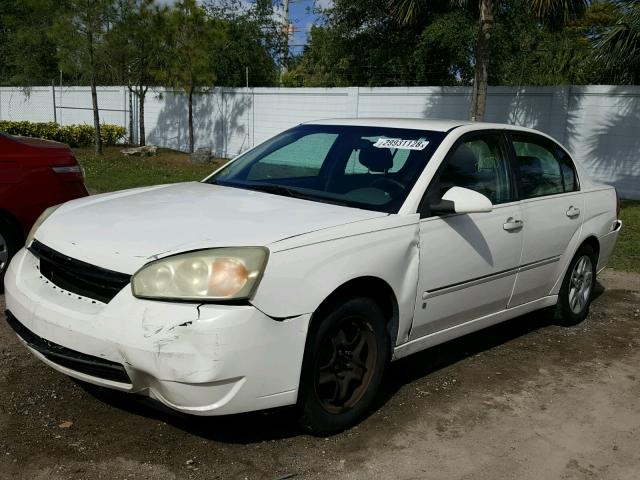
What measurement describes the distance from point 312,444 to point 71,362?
3.95 feet

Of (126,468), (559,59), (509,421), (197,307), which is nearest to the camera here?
(197,307)

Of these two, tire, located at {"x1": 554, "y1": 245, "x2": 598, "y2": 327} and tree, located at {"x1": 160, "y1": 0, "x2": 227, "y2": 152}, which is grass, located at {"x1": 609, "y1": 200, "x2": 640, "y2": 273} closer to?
tire, located at {"x1": 554, "y1": 245, "x2": 598, "y2": 327}

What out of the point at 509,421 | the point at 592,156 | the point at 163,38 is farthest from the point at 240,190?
the point at 163,38

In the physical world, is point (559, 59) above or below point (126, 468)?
above

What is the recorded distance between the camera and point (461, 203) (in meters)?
3.79

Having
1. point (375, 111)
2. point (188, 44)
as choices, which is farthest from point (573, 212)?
point (188, 44)

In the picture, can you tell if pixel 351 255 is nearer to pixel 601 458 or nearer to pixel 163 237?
pixel 163 237

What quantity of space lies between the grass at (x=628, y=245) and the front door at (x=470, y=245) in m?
3.81

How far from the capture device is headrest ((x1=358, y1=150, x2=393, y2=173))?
4145mm

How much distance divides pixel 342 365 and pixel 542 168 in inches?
97.2

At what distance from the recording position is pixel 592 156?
44.1 ft

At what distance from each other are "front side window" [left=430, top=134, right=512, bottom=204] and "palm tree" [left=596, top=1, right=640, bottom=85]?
24.4ft

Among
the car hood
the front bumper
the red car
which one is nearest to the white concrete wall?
the red car

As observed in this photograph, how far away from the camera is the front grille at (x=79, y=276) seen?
120 inches
